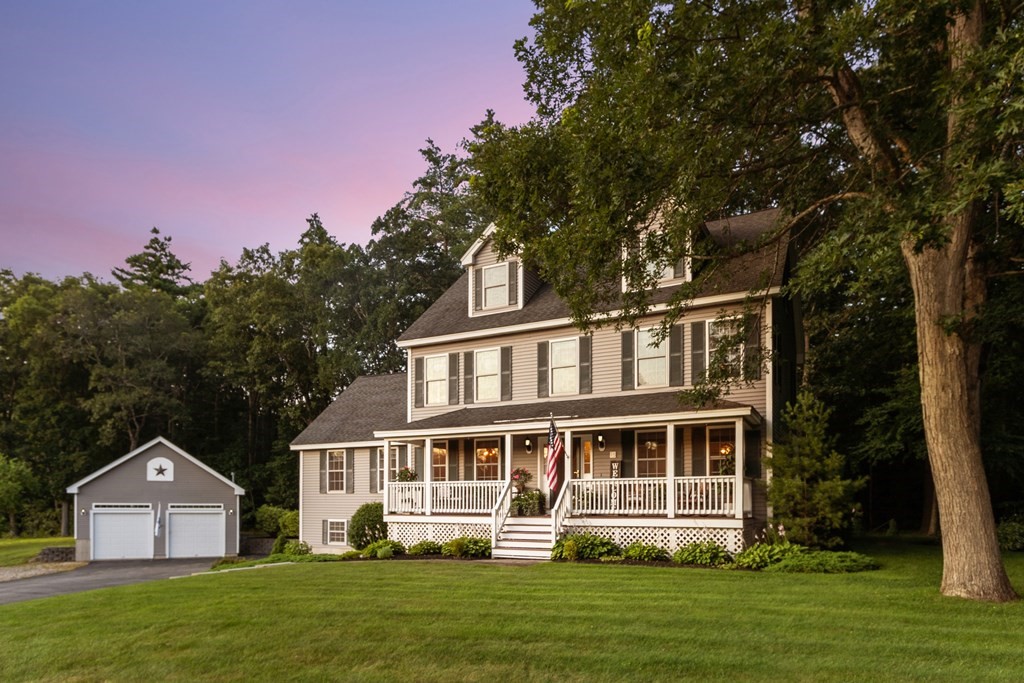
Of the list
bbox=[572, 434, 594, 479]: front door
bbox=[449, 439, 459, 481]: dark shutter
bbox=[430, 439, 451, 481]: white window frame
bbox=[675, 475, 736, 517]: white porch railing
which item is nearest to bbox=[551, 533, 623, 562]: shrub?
bbox=[675, 475, 736, 517]: white porch railing

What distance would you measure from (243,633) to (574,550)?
832cm

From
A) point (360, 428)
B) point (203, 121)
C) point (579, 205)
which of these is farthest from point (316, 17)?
point (360, 428)

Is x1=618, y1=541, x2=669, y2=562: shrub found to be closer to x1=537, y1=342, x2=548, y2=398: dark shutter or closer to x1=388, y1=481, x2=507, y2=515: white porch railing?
x1=388, y1=481, x2=507, y2=515: white porch railing

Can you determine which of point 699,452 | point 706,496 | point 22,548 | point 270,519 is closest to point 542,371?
point 699,452

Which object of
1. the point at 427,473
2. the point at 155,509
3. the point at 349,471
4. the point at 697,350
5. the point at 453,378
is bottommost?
the point at 155,509

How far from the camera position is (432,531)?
67.3 feet

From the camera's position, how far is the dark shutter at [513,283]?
2247 cm

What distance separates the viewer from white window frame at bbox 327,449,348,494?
89.5ft

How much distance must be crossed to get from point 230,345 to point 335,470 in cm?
1825

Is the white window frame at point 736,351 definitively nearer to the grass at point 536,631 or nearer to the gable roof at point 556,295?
the gable roof at point 556,295

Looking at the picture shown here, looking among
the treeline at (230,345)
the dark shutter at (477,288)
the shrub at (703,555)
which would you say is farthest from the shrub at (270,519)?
the shrub at (703,555)

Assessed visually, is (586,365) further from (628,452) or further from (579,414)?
(628,452)

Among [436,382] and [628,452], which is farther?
[436,382]

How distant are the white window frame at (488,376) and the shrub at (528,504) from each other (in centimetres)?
335
